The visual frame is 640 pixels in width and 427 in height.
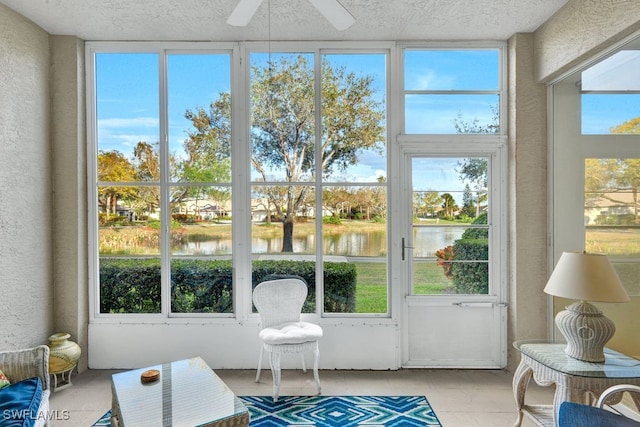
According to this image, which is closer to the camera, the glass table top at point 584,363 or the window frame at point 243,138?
the glass table top at point 584,363

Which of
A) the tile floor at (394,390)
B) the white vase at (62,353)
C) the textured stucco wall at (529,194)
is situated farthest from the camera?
the textured stucco wall at (529,194)

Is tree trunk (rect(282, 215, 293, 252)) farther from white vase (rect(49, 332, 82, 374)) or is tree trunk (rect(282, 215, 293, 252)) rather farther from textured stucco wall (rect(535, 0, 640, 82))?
textured stucco wall (rect(535, 0, 640, 82))

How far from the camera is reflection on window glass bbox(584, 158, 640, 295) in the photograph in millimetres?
2367

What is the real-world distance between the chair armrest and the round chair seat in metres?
1.40

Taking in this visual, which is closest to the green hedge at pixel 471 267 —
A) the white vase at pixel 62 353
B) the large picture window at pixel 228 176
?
the large picture window at pixel 228 176

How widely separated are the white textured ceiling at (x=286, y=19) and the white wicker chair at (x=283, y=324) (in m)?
2.26

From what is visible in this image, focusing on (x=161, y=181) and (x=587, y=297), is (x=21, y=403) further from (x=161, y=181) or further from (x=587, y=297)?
(x=587, y=297)

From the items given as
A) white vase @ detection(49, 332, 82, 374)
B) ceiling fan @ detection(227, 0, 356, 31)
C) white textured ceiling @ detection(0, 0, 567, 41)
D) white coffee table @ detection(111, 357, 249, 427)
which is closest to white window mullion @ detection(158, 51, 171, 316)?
white textured ceiling @ detection(0, 0, 567, 41)

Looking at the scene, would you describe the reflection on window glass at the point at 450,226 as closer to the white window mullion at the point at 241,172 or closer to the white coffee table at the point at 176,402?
the white window mullion at the point at 241,172

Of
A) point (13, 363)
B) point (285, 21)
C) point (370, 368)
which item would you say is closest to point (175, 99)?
point (285, 21)

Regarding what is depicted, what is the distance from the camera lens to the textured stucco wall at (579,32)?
7.52 ft

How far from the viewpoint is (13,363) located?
7.14 ft

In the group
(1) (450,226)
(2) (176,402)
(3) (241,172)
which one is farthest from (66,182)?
(1) (450,226)

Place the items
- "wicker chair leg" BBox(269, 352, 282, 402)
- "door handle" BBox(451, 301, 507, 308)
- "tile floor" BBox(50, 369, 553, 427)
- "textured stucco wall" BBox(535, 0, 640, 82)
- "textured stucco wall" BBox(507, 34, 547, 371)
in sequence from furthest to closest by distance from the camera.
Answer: "door handle" BBox(451, 301, 507, 308)
"textured stucco wall" BBox(507, 34, 547, 371)
"wicker chair leg" BBox(269, 352, 282, 402)
"tile floor" BBox(50, 369, 553, 427)
"textured stucco wall" BBox(535, 0, 640, 82)
